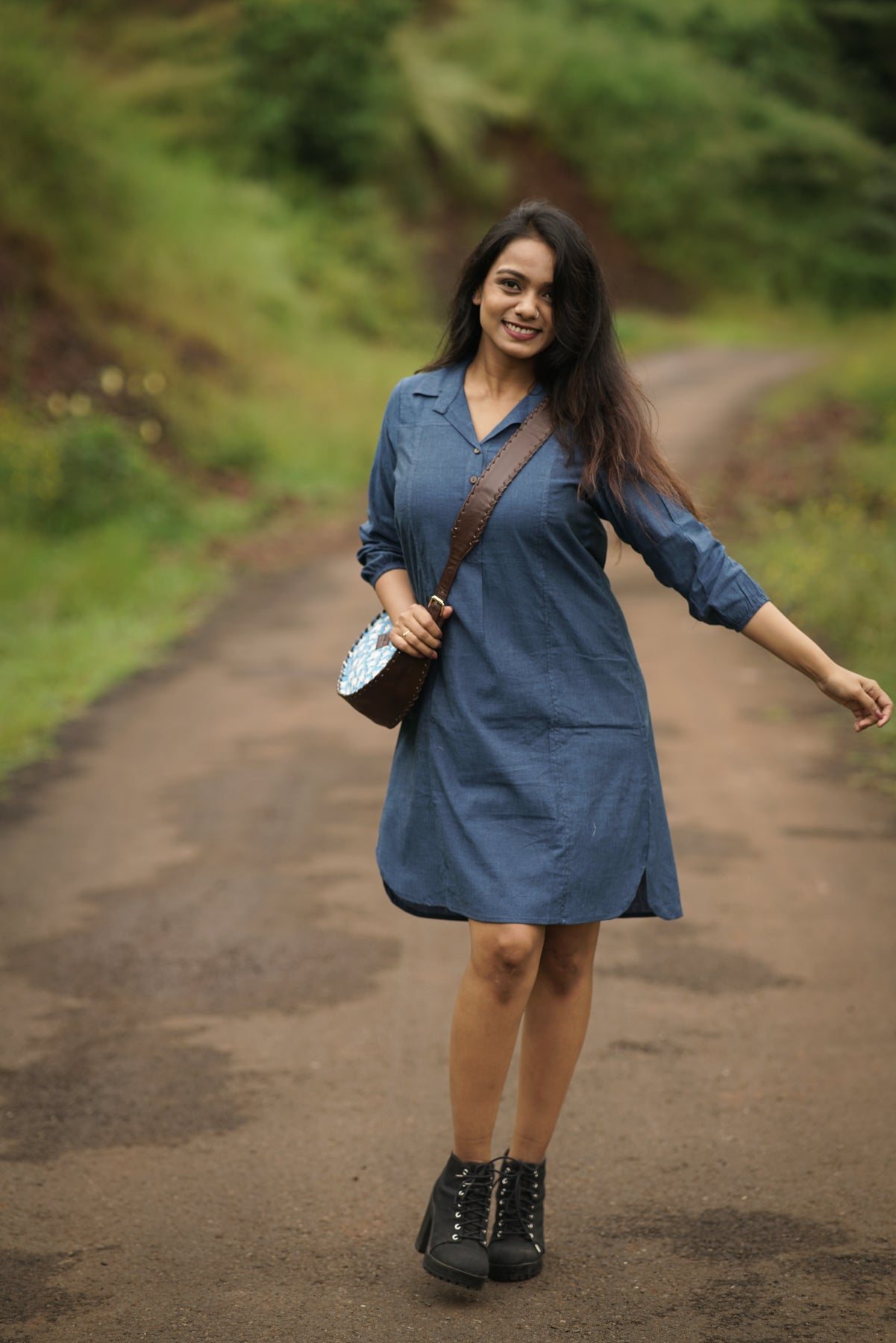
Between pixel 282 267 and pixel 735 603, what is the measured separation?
775 inches

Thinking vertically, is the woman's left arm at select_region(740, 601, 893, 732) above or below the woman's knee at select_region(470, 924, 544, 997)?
above

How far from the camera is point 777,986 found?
175 inches

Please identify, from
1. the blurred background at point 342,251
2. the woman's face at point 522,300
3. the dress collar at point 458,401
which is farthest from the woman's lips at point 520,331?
the blurred background at point 342,251

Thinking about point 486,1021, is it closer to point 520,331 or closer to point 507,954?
point 507,954

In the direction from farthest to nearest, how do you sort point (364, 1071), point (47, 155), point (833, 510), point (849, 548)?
point (47, 155) → point (833, 510) → point (849, 548) → point (364, 1071)

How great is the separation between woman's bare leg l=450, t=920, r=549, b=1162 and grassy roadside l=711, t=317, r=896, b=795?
13.0 ft

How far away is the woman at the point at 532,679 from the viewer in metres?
2.80

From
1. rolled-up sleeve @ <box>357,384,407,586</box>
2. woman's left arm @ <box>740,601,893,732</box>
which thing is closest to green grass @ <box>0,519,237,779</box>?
rolled-up sleeve @ <box>357,384,407,586</box>

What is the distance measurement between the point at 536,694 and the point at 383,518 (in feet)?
1.75

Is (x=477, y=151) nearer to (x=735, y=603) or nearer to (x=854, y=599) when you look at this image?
(x=854, y=599)

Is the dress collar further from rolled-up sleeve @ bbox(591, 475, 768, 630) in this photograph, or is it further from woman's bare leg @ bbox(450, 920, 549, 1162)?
woman's bare leg @ bbox(450, 920, 549, 1162)

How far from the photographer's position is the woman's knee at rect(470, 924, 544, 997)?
2.75 m

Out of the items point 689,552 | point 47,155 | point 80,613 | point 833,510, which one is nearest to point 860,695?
point 689,552

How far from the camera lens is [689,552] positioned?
9.25 ft
